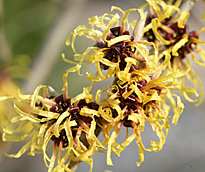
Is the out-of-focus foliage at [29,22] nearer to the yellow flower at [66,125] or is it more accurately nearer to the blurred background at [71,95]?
the blurred background at [71,95]

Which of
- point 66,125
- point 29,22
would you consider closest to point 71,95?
point 29,22

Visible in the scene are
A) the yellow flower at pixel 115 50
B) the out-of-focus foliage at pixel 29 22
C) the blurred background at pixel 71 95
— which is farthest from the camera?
the out-of-focus foliage at pixel 29 22

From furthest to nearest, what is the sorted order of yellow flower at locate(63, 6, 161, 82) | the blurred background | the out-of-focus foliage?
the out-of-focus foliage → the blurred background → yellow flower at locate(63, 6, 161, 82)

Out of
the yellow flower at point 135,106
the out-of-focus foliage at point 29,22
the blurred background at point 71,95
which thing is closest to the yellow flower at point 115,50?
the yellow flower at point 135,106

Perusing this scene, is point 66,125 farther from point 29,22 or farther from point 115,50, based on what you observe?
point 29,22

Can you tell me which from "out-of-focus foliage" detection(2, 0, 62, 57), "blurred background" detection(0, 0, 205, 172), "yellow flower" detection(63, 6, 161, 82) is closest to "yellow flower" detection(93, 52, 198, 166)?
"yellow flower" detection(63, 6, 161, 82)

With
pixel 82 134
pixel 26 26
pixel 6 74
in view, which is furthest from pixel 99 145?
pixel 26 26

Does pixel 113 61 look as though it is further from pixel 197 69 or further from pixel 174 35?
pixel 197 69

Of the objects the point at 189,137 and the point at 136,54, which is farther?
the point at 189,137

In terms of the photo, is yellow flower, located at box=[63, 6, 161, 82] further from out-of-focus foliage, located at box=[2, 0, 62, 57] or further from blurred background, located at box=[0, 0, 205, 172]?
out-of-focus foliage, located at box=[2, 0, 62, 57]

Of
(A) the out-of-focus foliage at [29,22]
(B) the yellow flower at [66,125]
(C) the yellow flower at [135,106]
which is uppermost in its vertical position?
(A) the out-of-focus foliage at [29,22]

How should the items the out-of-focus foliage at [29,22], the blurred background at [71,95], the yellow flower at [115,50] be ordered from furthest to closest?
the out-of-focus foliage at [29,22] → the blurred background at [71,95] → the yellow flower at [115,50]
